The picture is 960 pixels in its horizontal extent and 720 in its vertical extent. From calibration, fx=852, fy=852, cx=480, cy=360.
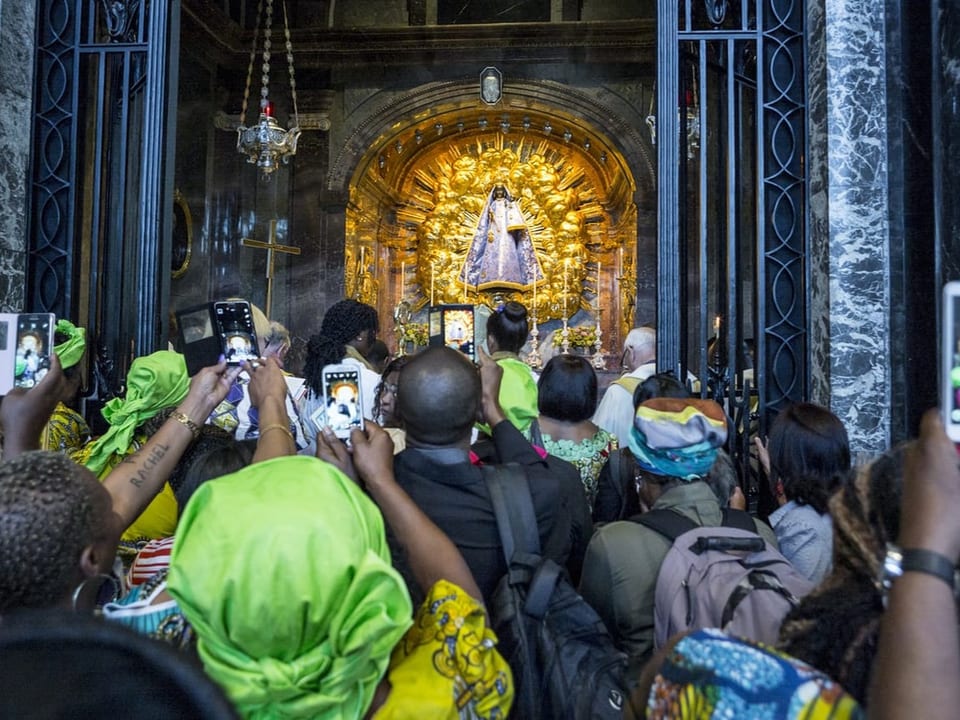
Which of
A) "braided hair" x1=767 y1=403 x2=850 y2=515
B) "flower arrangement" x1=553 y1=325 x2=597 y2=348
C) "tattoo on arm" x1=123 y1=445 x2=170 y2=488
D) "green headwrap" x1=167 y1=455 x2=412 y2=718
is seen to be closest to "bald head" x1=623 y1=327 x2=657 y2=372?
"braided hair" x1=767 y1=403 x2=850 y2=515

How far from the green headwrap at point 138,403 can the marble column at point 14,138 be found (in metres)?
2.30

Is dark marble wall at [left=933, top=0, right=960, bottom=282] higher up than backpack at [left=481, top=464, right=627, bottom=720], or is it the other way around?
dark marble wall at [left=933, top=0, right=960, bottom=282]

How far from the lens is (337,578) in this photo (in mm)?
1343

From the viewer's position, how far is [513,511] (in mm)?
2104

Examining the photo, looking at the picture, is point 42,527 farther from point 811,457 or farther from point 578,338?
point 578,338

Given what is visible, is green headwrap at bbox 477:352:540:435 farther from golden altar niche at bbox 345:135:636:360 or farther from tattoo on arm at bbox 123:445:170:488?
golden altar niche at bbox 345:135:636:360

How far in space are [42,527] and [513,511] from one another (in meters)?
1.08

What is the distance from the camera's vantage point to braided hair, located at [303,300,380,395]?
4164 millimetres

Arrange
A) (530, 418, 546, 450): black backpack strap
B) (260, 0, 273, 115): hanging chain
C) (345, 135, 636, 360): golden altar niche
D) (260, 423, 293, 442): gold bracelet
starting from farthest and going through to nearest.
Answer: (345, 135, 636, 360): golden altar niche, (260, 0, 273, 115): hanging chain, (530, 418, 546, 450): black backpack strap, (260, 423, 293, 442): gold bracelet

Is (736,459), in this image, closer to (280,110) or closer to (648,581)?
(648,581)

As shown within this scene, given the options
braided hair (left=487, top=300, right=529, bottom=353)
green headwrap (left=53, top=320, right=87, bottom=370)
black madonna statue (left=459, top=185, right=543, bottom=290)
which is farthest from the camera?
black madonna statue (left=459, top=185, right=543, bottom=290)

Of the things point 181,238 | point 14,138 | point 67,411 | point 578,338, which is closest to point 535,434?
point 67,411

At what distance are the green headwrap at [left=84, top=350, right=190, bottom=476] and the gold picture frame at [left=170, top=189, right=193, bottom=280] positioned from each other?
7.82 meters

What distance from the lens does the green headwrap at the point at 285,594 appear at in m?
1.32
